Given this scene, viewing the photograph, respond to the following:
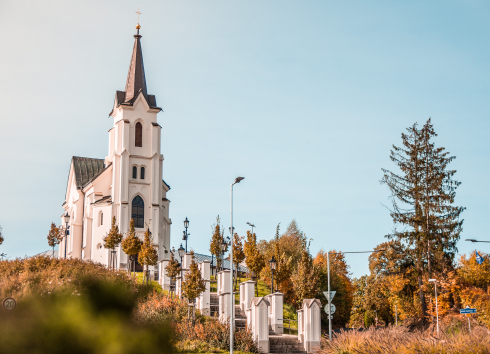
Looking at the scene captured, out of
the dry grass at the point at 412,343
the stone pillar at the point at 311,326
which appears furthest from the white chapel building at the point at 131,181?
the dry grass at the point at 412,343

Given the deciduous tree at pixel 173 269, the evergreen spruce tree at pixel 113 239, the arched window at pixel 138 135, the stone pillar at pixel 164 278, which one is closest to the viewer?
the deciduous tree at pixel 173 269

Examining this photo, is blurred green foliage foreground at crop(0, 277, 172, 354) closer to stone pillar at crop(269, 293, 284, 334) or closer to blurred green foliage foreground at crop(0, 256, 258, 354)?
blurred green foliage foreground at crop(0, 256, 258, 354)

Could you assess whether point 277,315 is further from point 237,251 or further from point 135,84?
point 135,84

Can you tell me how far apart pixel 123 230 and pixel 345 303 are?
21.5 m

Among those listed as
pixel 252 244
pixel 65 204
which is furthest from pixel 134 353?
pixel 65 204

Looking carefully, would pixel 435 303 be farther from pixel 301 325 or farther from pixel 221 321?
pixel 221 321

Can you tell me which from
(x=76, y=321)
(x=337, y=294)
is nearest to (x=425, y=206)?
(x=337, y=294)

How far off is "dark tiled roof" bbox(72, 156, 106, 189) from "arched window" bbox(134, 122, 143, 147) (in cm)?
757

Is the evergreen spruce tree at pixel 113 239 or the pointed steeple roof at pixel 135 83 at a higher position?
Result: the pointed steeple roof at pixel 135 83

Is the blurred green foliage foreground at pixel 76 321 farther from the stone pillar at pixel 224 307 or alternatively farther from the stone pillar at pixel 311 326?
the stone pillar at pixel 311 326

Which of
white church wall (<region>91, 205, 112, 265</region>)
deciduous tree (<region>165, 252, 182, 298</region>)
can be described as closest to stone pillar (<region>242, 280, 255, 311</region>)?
deciduous tree (<region>165, 252, 182, 298</region>)

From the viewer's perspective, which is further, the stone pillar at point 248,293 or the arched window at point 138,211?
the arched window at point 138,211

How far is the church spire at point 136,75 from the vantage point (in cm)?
5189

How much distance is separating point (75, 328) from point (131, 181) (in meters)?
34.6
